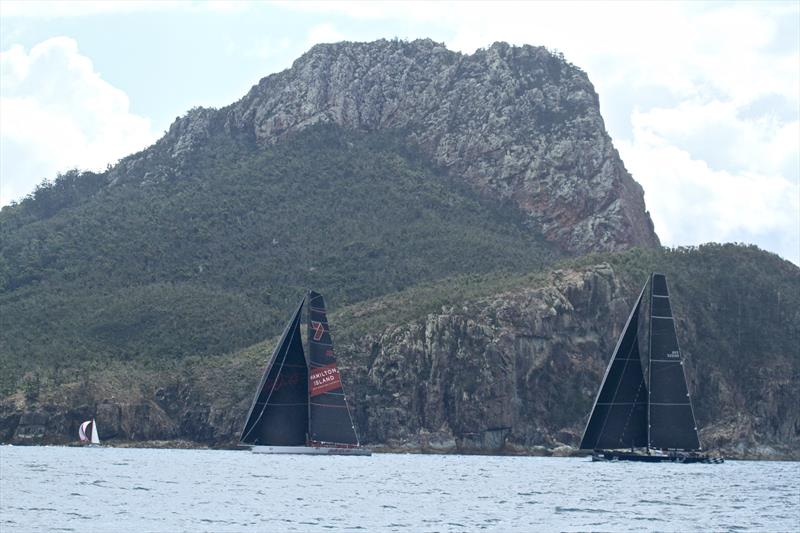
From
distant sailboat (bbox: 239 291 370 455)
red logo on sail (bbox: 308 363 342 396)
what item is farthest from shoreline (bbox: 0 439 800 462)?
red logo on sail (bbox: 308 363 342 396)

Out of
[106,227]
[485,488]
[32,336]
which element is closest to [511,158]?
[106,227]

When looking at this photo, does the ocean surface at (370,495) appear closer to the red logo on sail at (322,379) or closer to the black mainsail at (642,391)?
the black mainsail at (642,391)

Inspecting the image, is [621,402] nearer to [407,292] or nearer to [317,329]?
[317,329]

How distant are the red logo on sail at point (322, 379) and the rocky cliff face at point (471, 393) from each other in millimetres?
28332

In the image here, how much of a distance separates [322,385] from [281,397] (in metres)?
3.20

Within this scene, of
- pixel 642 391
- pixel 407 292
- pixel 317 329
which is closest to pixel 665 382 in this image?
pixel 642 391

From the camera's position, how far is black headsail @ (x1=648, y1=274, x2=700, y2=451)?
323ft

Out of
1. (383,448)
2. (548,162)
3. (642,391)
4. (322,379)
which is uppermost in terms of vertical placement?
(548,162)

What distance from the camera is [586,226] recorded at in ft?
599

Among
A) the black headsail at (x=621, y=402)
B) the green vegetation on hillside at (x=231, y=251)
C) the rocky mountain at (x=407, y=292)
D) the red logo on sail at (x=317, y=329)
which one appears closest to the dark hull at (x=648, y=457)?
the black headsail at (x=621, y=402)

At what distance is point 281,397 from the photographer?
104 m

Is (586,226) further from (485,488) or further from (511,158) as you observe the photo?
(485,488)

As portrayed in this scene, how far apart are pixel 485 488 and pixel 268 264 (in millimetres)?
92817

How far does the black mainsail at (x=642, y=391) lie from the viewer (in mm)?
98625
